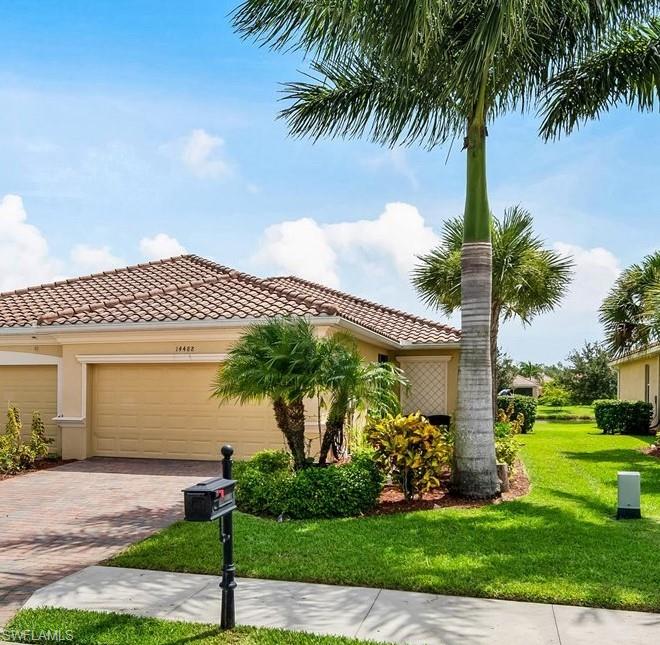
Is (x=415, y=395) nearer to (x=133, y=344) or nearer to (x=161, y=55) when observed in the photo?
(x=133, y=344)

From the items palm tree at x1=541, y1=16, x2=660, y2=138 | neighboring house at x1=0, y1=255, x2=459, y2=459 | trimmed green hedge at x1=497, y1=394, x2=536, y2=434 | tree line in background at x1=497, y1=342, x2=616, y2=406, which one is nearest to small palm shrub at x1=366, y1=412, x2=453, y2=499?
neighboring house at x1=0, y1=255, x2=459, y2=459

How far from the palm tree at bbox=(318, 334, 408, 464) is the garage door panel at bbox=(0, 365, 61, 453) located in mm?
9021

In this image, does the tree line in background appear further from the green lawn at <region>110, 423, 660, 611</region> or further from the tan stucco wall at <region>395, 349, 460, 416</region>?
the green lawn at <region>110, 423, 660, 611</region>

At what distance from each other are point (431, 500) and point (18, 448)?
959 cm

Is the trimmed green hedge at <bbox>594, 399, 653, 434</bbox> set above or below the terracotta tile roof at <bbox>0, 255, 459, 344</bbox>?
below

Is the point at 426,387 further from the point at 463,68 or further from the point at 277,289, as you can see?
the point at 463,68

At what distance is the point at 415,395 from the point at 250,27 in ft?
43.0

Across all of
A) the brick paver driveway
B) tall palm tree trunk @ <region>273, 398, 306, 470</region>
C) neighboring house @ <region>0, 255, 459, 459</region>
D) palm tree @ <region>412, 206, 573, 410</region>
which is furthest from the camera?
palm tree @ <region>412, 206, 573, 410</region>

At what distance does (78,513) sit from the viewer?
956cm

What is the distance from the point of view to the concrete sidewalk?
500 cm

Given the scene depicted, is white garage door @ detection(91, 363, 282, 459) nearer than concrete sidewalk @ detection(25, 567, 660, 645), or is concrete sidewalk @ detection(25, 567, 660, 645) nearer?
concrete sidewalk @ detection(25, 567, 660, 645)

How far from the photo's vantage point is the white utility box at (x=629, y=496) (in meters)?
8.88

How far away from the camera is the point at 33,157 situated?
1340 centimetres

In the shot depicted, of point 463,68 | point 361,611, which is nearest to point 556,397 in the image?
point 463,68
